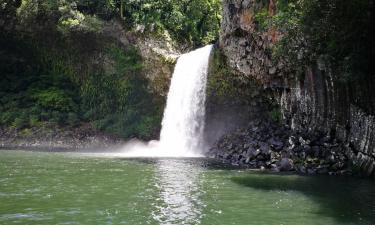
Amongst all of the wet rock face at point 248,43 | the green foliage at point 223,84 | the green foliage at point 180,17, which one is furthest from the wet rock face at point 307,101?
the green foliage at point 180,17

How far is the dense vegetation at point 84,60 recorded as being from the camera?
3944 centimetres

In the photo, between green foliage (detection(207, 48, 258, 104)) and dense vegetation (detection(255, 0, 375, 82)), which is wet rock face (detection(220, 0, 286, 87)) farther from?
dense vegetation (detection(255, 0, 375, 82))

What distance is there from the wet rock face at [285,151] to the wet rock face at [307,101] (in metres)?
0.05

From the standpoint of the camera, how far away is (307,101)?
25.8 metres

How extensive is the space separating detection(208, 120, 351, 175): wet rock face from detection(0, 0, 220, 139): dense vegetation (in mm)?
11127

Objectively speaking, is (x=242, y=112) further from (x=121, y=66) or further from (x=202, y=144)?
(x=121, y=66)

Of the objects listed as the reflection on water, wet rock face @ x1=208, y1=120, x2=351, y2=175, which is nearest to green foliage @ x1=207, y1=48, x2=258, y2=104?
wet rock face @ x1=208, y1=120, x2=351, y2=175

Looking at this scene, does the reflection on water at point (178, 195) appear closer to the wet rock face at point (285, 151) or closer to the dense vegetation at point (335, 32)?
the wet rock face at point (285, 151)

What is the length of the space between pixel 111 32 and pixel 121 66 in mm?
3118

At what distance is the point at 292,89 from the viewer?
90.0 feet

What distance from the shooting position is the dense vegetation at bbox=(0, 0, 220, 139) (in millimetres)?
39438

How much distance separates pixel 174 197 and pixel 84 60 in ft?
98.9

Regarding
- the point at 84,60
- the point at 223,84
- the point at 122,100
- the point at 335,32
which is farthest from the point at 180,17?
the point at 335,32

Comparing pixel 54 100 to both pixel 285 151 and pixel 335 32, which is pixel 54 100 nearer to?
pixel 285 151
